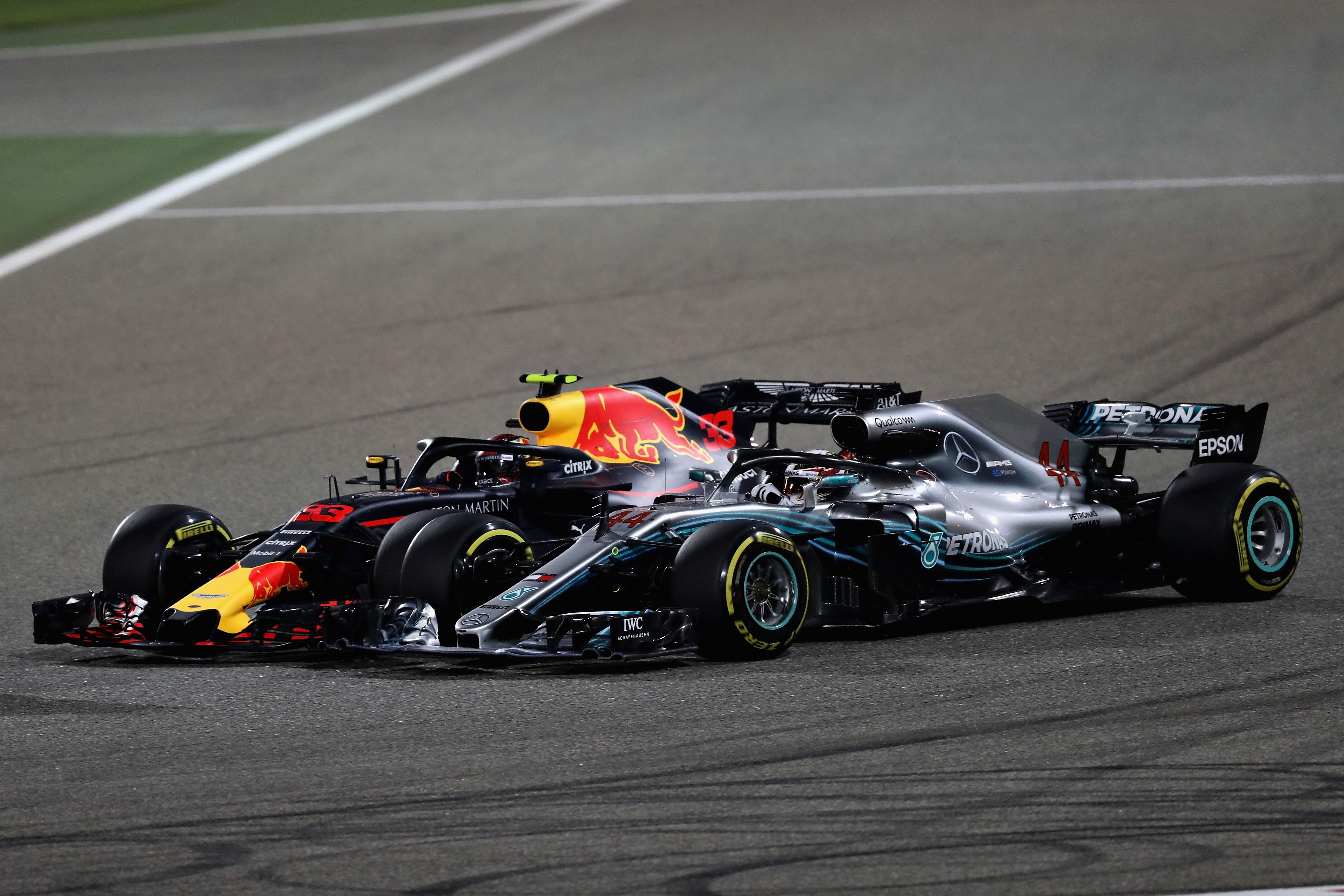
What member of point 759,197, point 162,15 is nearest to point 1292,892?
point 759,197

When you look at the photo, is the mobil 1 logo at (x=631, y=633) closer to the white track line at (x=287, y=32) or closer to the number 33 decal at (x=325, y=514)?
the number 33 decal at (x=325, y=514)

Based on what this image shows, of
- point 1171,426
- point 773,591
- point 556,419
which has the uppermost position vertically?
point 556,419

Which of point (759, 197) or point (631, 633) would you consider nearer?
point (631, 633)

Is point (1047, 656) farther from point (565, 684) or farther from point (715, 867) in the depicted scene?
point (715, 867)

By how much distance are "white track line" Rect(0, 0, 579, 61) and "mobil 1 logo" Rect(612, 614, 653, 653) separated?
29.7 m

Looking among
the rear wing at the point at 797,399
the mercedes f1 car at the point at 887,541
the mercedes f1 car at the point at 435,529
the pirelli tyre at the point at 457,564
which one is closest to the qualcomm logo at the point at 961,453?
the mercedes f1 car at the point at 887,541

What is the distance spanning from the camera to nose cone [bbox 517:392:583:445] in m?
12.9

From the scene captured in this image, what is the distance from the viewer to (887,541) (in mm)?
10648

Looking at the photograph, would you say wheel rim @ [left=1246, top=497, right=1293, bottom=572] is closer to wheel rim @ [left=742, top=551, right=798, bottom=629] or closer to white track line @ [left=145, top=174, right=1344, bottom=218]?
wheel rim @ [left=742, top=551, right=798, bottom=629]

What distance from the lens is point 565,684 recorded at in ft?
31.6

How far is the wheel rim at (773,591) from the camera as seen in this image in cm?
1007

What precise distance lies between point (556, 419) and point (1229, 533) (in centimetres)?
422

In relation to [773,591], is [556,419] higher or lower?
higher

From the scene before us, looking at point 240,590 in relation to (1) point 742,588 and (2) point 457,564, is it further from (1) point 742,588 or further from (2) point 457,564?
(1) point 742,588
